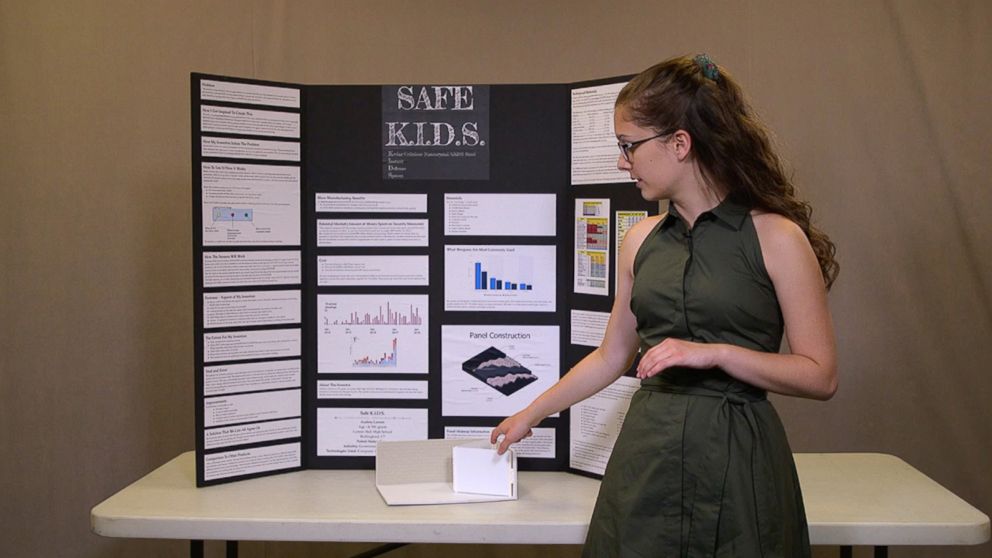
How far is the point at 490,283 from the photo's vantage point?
2.60 m

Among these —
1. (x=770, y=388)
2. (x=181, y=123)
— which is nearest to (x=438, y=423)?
(x=770, y=388)

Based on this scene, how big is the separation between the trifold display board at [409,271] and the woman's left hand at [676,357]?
82cm

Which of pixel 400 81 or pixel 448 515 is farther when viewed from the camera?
pixel 400 81

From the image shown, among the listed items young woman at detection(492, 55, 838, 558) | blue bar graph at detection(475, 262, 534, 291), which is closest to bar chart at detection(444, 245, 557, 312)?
blue bar graph at detection(475, 262, 534, 291)

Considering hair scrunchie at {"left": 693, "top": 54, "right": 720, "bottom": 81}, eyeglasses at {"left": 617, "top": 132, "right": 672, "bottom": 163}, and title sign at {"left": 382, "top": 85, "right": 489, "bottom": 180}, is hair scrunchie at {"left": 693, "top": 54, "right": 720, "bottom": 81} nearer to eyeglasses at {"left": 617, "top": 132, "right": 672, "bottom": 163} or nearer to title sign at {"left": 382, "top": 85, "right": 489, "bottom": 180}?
eyeglasses at {"left": 617, "top": 132, "right": 672, "bottom": 163}

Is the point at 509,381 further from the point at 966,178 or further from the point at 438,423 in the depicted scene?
the point at 966,178

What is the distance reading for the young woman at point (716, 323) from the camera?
69.3 inches

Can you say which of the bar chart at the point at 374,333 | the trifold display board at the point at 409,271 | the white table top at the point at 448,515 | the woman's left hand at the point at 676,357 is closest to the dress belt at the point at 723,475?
the woman's left hand at the point at 676,357

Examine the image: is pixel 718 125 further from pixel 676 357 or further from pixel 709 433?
pixel 709 433

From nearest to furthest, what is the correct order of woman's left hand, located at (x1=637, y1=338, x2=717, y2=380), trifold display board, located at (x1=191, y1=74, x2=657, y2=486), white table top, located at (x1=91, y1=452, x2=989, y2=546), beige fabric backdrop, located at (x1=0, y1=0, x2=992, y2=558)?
1. woman's left hand, located at (x1=637, y1=338, x2=717, y2=380)
2. white table top, located at (x1=91, y1=452, x2=989, y2=546)
3. trifold display board, located at (x1=191, y1=74, x2=657, y2=486)
4. beige fabric backdrop, located at (x1=0, y1=0, x2=992, y2=558)

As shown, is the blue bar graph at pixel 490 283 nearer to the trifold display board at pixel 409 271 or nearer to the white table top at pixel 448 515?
the trifold display board at pixel 409 271

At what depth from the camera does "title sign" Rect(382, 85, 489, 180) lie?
259 cm

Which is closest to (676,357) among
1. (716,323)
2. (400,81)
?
(716,323)

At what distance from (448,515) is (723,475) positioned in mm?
700
